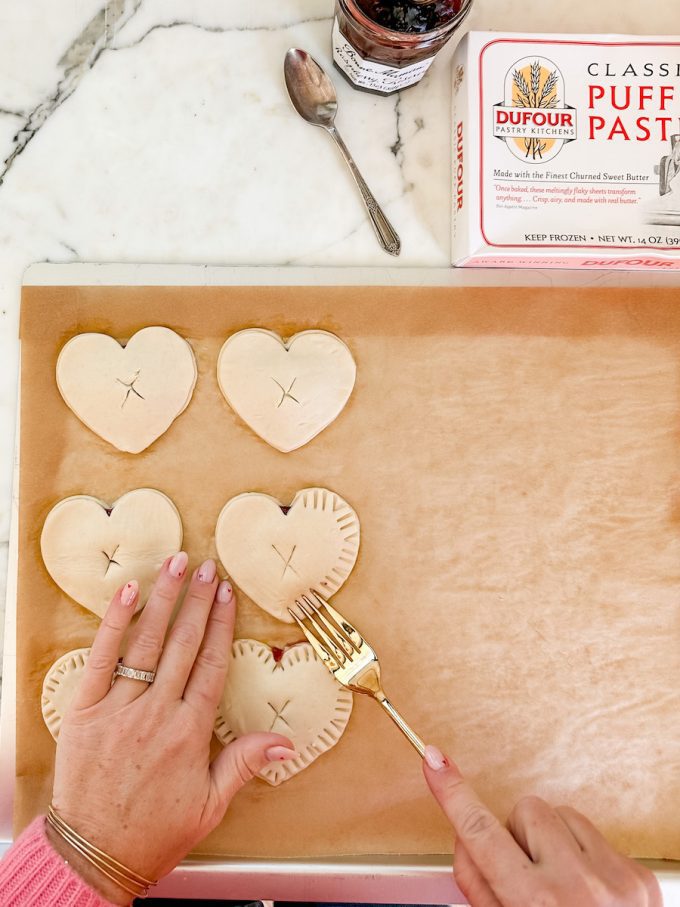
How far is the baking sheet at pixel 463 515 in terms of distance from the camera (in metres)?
0.89

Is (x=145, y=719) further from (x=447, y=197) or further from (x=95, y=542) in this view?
(x=447, y=197)

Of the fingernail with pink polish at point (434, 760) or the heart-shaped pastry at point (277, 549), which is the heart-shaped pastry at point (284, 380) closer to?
the heart-shaped pastry at point (277, 549)

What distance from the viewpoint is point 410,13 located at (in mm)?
760

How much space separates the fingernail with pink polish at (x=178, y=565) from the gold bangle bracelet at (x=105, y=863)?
0.32 meters

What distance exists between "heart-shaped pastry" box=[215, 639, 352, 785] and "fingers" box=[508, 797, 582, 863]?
25 centimetres

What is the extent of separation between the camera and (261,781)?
88cm

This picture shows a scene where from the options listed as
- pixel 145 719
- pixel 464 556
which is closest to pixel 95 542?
pixel 145 719

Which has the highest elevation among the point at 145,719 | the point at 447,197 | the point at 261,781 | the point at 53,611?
the point at 447,197

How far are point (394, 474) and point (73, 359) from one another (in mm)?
472

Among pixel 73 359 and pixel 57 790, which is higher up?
pixel 73 359

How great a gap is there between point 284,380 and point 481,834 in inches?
23.7

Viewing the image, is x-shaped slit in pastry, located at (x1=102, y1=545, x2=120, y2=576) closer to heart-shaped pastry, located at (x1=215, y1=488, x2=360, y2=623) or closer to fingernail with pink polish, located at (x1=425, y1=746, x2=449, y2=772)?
heart-shaped pastry, located at (x1=215, y1=488, x2=360, y2=623)

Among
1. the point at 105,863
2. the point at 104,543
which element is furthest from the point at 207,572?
the point at 105,863

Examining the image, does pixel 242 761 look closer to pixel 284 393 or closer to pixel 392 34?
pixel 284 393
